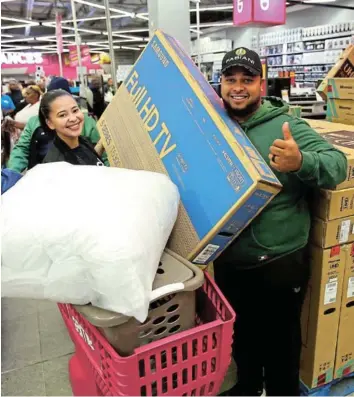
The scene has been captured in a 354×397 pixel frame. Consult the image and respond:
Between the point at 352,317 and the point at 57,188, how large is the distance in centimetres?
139

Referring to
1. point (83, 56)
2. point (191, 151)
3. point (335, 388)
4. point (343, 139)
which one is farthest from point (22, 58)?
point (335, 388)

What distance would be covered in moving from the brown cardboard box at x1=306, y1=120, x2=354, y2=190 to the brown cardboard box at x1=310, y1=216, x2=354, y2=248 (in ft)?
0.46

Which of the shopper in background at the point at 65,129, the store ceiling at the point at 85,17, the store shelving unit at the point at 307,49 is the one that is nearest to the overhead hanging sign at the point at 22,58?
the store ceiling at the point at 85,17

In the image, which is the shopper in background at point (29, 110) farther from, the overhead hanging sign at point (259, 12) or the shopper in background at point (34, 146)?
the overhead hanging sign at point (259, 12)

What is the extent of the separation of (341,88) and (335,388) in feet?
6.73

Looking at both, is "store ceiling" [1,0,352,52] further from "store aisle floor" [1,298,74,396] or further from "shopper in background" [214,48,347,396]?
"shopper in background" [214,48,347,396]

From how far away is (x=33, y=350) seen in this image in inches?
86.7

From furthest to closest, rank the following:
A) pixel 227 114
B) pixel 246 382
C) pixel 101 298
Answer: pixel 246 382, pixel 227 114, pixel 101 298

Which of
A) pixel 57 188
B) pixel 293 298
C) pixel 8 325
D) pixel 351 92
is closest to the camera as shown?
pixel 57 188

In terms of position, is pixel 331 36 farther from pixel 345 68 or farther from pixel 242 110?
pixel 242 110

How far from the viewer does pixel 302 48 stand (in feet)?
38.4

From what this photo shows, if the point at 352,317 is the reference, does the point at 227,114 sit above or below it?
above

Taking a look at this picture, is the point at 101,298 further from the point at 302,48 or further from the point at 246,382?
the point at 302,48

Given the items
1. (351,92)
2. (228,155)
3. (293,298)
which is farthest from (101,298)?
(351,92)
